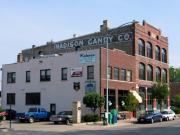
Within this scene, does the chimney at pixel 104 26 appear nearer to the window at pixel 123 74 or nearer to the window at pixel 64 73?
the window at pixel 123 74

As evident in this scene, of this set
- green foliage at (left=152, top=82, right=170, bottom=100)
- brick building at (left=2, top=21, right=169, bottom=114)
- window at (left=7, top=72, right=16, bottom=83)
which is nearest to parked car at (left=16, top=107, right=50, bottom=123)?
brick building at (left=2, top=21, right=169, bottom=114)

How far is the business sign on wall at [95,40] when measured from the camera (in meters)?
56.9

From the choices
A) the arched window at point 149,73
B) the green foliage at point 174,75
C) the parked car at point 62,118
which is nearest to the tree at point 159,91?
the arched window at point 149,73

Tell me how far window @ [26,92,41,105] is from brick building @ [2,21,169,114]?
34.8 inches

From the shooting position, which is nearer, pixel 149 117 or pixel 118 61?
pixel 149 117

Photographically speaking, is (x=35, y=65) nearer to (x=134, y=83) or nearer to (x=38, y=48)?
(x=134, y=83)

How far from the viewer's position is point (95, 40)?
201 ft

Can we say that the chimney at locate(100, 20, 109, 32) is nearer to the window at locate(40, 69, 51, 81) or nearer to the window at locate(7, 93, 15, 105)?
the window at locate(40, 69, 51, 81)

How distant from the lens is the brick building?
48.7 meters

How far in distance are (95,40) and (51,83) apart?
12.0 m

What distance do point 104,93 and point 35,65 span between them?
11.4 m

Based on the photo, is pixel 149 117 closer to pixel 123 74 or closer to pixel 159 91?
pixel 123 74

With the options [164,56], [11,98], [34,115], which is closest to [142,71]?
[164,56]

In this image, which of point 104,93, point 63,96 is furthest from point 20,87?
point 104,93
